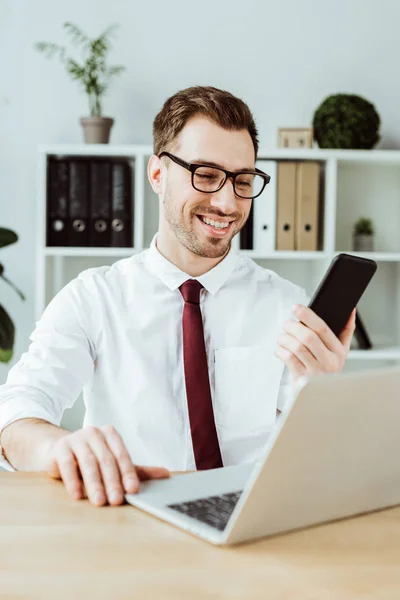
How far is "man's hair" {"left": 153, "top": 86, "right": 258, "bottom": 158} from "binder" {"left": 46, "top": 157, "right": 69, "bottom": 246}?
4.08 feet

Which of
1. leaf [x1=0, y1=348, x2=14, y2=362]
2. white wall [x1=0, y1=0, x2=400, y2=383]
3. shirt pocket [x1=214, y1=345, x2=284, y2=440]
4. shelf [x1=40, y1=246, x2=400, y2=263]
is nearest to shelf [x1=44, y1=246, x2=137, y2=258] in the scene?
shelf [x1=40, y1=246, x2=400, y2=263]

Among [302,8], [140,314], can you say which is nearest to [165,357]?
[140,314]

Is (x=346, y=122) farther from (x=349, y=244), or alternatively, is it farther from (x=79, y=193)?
(x=79, y=193)

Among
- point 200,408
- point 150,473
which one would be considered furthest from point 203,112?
point 150,473

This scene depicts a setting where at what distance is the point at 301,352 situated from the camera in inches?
46.8

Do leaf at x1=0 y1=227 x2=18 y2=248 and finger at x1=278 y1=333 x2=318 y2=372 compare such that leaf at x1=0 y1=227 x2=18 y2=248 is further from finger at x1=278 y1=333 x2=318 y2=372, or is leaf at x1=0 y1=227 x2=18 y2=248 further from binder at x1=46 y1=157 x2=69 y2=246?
finger at x1=278 y1=333 x2=318 y2=372

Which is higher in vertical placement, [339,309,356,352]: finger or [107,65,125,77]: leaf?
[107,65,125,77]: leaf

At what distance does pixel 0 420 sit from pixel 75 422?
1977mm

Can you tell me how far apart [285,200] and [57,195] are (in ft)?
2.97

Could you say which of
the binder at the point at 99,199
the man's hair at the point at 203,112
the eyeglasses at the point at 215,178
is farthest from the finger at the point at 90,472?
the binder at the point at 99,199

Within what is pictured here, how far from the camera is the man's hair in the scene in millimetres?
1683

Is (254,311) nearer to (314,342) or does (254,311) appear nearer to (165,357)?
(165,357)

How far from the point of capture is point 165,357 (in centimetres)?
164

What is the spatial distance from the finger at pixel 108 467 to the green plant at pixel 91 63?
2.35 m
